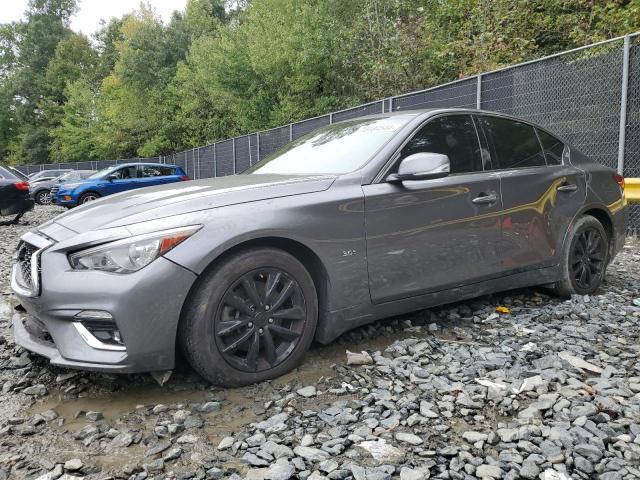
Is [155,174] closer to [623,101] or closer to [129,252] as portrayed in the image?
[623,101]

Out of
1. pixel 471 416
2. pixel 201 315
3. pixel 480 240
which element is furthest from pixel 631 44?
pixel 201 315

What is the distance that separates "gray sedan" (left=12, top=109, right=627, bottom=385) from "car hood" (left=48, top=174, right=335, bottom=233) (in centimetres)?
1

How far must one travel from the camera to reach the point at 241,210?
107 inches

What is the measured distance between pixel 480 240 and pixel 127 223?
89.5 inches

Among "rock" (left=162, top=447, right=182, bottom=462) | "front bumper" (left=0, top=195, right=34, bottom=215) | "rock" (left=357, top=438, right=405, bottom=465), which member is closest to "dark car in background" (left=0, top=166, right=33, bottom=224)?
"front bumper" (left=0, top=195, right=34, bottom=215)

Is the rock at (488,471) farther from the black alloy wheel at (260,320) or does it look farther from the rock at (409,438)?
the black alloy wheel at (260,320)

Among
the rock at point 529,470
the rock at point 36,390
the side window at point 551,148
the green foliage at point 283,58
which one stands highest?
the green foliage at point 283,58

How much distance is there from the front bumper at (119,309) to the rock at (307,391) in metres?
0.67

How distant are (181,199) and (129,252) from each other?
1.49 feet

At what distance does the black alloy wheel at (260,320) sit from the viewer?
2.65 m

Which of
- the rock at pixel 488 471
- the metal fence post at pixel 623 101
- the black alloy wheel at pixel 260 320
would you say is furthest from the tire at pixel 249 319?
the metal fence post at pixel 623 101

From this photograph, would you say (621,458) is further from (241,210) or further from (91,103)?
(91,103)

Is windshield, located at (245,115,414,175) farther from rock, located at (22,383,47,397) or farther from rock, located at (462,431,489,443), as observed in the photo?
rock, located at (22,383,47,397)

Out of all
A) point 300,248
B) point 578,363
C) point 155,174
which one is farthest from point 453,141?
point 155,174
